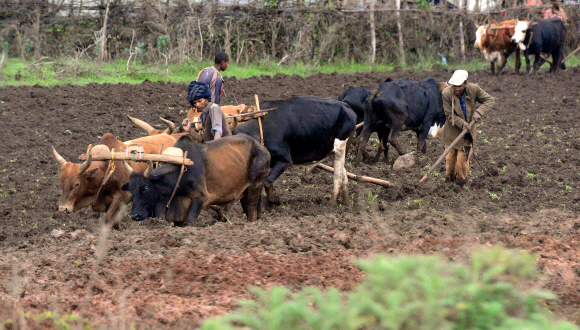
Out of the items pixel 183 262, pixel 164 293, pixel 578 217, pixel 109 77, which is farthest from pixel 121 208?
pixel 109 77

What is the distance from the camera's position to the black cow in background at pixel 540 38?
65.6 ft

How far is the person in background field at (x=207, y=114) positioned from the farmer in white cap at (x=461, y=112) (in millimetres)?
3406

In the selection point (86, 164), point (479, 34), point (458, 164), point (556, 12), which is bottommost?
point (458, 164)

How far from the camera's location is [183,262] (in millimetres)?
5816

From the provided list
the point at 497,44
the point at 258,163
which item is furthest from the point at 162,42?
the point at 258,163

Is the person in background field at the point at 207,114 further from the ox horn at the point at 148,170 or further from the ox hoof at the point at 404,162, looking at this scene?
the ox hoof at the point at 404,162

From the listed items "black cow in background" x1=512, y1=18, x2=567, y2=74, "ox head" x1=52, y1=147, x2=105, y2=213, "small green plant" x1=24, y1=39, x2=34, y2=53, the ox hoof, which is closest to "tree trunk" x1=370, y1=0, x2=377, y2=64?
"black cow in background" x1=512, y1=18, x2=567, y2=74

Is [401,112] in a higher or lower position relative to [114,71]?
lower

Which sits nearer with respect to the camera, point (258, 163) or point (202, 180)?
point (202, 180)

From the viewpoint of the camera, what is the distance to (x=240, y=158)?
300 inches

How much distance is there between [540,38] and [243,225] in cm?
1524

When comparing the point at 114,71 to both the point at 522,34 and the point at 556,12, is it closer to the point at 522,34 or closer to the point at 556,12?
the point at 522,34

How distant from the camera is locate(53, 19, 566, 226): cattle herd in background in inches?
283

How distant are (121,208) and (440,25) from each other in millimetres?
17053
